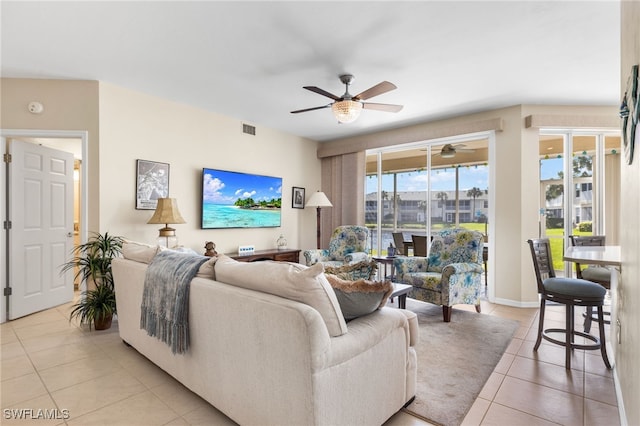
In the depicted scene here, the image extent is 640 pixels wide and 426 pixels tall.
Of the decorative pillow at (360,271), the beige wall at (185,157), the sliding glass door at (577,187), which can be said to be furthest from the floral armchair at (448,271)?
the beige wall at (185,157)

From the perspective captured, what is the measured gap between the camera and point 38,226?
12.3 ft

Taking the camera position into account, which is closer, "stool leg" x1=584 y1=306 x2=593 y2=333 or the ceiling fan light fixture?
"stool leg" x1=584 y1=306 x2=593 y2=333

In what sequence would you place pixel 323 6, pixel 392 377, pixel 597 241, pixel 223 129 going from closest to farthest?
1. pixel 392 377
2. pixel 323 6
3. pixel 597 241
4. pixel 223 129

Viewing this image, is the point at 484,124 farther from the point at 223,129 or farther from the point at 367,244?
the point at 223,129

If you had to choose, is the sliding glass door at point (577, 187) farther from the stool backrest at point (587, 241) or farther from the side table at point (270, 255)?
the side table at point (270, 255)

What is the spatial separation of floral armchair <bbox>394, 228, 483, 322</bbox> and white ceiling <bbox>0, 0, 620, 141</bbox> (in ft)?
5.77

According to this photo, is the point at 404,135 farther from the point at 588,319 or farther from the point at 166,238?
the point at 166,238

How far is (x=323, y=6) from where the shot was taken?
225 cm

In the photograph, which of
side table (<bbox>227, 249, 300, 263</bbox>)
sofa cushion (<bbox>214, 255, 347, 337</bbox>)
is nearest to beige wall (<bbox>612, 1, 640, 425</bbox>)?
sofa cushion (<bbox>214, 255, 347, 337</bbox>)

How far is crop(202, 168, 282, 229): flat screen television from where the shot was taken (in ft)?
14.7

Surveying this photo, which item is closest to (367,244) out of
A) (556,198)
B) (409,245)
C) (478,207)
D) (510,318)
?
(409,245)

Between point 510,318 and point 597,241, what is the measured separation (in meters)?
1.29

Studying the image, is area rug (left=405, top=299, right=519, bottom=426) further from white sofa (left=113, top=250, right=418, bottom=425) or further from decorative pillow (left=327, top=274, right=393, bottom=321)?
decorative pillow (left=327, top=274, right=393, bottom=321)

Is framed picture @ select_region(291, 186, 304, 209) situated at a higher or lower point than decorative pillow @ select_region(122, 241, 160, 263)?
higher
